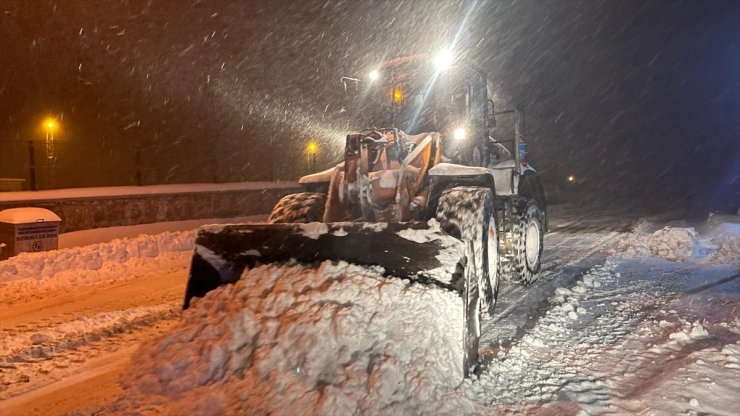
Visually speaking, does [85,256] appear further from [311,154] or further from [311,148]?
[311,148]

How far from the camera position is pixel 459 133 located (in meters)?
7.12

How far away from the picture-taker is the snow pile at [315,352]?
3443mm

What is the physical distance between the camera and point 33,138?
17594mm

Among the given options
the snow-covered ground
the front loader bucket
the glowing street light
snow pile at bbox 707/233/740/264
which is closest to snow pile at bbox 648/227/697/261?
snow pile at bbox 707/233/740/264

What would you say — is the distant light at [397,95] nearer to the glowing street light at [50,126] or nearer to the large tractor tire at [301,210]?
the large tractor tire at [301,210]

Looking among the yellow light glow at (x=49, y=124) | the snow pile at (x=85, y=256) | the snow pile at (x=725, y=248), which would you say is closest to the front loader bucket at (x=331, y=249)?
the snow pile at (x=85, y=256)

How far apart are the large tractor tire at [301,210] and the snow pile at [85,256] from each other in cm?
450

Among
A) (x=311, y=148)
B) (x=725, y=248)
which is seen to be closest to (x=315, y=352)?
(x=725, y=248)

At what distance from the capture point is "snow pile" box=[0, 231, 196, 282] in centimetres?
848

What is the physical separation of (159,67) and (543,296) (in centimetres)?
1858

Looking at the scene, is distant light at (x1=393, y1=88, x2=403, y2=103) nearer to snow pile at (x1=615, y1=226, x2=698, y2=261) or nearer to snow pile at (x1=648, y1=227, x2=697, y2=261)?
snow pile at (x1=615, y1=226, x2=698, y2=261)

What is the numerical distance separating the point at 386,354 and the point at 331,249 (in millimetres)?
1371

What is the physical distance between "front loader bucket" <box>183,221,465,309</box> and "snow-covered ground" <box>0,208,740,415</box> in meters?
0.18

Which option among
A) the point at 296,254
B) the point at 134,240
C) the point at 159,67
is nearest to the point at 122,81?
the point at 159,67
